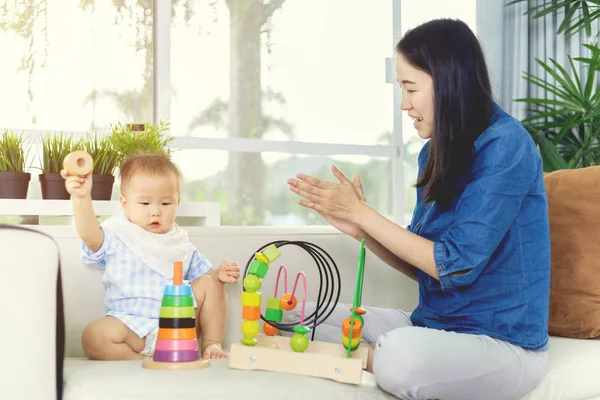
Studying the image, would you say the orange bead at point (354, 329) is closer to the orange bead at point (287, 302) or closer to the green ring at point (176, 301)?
the orange bead at point (287, 302)

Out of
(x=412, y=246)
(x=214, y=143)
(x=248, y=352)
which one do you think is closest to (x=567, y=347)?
(x=412, y=246)

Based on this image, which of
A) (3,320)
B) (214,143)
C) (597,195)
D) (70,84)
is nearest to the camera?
(3,320)

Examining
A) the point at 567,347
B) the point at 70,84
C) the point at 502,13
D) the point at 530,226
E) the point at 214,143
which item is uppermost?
Result: the point at 502,13

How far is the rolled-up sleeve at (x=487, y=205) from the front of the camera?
162cm

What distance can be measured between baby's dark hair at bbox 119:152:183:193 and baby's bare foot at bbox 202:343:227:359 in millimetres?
428

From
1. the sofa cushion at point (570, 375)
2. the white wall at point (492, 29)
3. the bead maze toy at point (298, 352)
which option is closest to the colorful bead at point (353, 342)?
the bead maze toy at point (298, 352)

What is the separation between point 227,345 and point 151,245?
364 mm

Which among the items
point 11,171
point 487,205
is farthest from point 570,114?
point 11,171

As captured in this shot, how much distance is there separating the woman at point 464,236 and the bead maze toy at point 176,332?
385mm

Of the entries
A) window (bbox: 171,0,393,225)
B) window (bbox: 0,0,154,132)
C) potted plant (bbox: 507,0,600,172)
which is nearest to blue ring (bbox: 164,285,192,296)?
window (bbox: 0,0,154,132)

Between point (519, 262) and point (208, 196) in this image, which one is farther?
point (208, 196)

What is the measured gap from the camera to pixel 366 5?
450 centimetres

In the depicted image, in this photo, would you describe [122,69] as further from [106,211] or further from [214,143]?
[106,211]

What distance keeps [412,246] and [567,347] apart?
0.54 m
